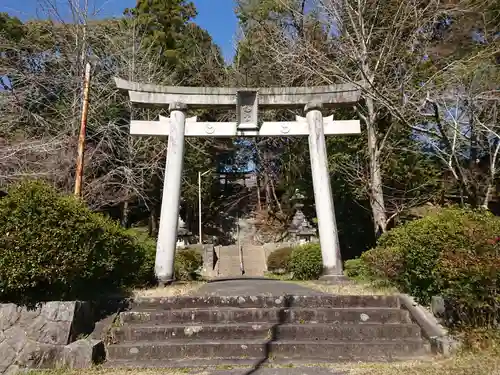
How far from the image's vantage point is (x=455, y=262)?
5.32 meters

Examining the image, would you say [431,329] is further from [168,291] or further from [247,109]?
[247,109]

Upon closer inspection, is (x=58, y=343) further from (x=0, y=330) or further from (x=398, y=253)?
(x=398, y=253)

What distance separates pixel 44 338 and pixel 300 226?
18074 millimetres

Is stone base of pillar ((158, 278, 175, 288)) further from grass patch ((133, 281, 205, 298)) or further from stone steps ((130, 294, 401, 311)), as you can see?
stone steps ((130, 294, 401, 311))

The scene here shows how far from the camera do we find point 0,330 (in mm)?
5613

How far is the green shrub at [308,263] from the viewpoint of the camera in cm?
1236

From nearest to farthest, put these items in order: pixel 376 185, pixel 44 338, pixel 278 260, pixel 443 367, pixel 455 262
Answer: pixel 443 367
pixel 455 262
pixel 44 338
pixel 376 185
pixel 278 260

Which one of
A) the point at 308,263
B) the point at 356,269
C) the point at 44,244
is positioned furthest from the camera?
the point at 308,263

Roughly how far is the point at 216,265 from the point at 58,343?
17.9 meters

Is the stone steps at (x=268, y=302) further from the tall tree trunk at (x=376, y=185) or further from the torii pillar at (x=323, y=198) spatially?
the tall tree trunk at (x=376, y=185)

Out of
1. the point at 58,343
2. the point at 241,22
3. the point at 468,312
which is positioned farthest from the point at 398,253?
the point at 241,22

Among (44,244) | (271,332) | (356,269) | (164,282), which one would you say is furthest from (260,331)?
(356,269)

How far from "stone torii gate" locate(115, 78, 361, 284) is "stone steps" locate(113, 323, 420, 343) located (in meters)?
3.49

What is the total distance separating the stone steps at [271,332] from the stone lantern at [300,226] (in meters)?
14.6
